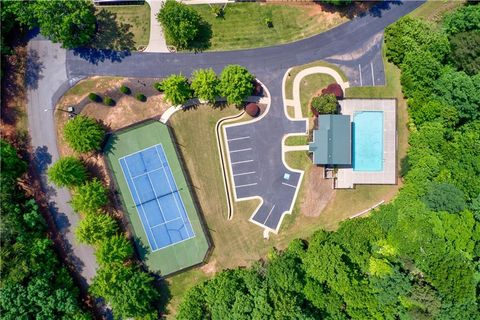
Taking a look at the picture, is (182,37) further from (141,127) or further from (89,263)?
(89,263)

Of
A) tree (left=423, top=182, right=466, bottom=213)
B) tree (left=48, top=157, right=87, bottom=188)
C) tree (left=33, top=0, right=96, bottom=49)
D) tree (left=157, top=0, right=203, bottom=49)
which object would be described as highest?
tree (left=33, top=0, right=96, bottom=49)

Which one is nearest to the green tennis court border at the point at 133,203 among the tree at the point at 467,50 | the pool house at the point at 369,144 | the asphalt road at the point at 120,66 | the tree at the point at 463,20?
the asphalt road at the point at 120,66

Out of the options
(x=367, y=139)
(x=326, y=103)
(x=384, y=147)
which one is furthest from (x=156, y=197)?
(x=384, y=147)

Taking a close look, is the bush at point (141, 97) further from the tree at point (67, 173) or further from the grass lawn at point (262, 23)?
the tree at point (67, 173)

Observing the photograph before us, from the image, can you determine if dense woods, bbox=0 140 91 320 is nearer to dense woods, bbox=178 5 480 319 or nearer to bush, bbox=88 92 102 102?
bush, bbox=88 92 102 102

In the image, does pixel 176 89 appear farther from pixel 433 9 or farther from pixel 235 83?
pixel 433 9

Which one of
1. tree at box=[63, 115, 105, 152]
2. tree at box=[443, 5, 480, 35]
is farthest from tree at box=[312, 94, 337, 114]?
tree at box=[63, 115, 105, 152]
